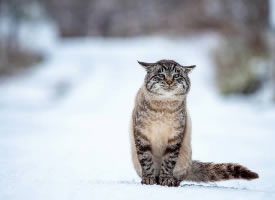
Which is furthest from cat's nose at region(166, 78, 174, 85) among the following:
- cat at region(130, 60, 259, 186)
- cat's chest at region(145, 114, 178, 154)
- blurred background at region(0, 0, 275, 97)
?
blurred background at region(0, 0, 275, 97)

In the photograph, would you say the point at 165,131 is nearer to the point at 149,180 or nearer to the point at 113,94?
the point at 149,180

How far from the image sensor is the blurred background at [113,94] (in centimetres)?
591

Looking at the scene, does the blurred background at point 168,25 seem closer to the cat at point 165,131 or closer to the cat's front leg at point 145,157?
the cat at point 165,131

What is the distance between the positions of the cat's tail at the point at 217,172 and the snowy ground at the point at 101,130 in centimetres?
12

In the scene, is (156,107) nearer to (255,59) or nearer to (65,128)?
(65,128)

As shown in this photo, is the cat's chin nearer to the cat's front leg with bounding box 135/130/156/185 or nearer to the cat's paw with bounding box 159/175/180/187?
the cat's front leg with bounding box 135/130/156/185

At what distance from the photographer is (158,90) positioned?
4766 millimetres

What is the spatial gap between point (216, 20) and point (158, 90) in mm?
31065

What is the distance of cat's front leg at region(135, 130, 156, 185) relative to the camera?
187 inches

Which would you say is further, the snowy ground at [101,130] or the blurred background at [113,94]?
the blurred background at [113,94]

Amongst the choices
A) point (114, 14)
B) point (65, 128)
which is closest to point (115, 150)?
point (65, 128)

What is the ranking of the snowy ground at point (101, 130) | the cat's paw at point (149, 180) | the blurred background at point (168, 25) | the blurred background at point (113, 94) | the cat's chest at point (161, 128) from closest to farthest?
the snowy ground at point (101, 130)
the cat's chest at point (161, 128)
the cat's paw at point (149, 180)
the blurred background at point (113, 94)
the blurred background at point (168, 25)

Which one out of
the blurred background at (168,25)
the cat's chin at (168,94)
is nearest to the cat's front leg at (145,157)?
the cat's chin at (168,94)

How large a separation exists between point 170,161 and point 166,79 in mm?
856
